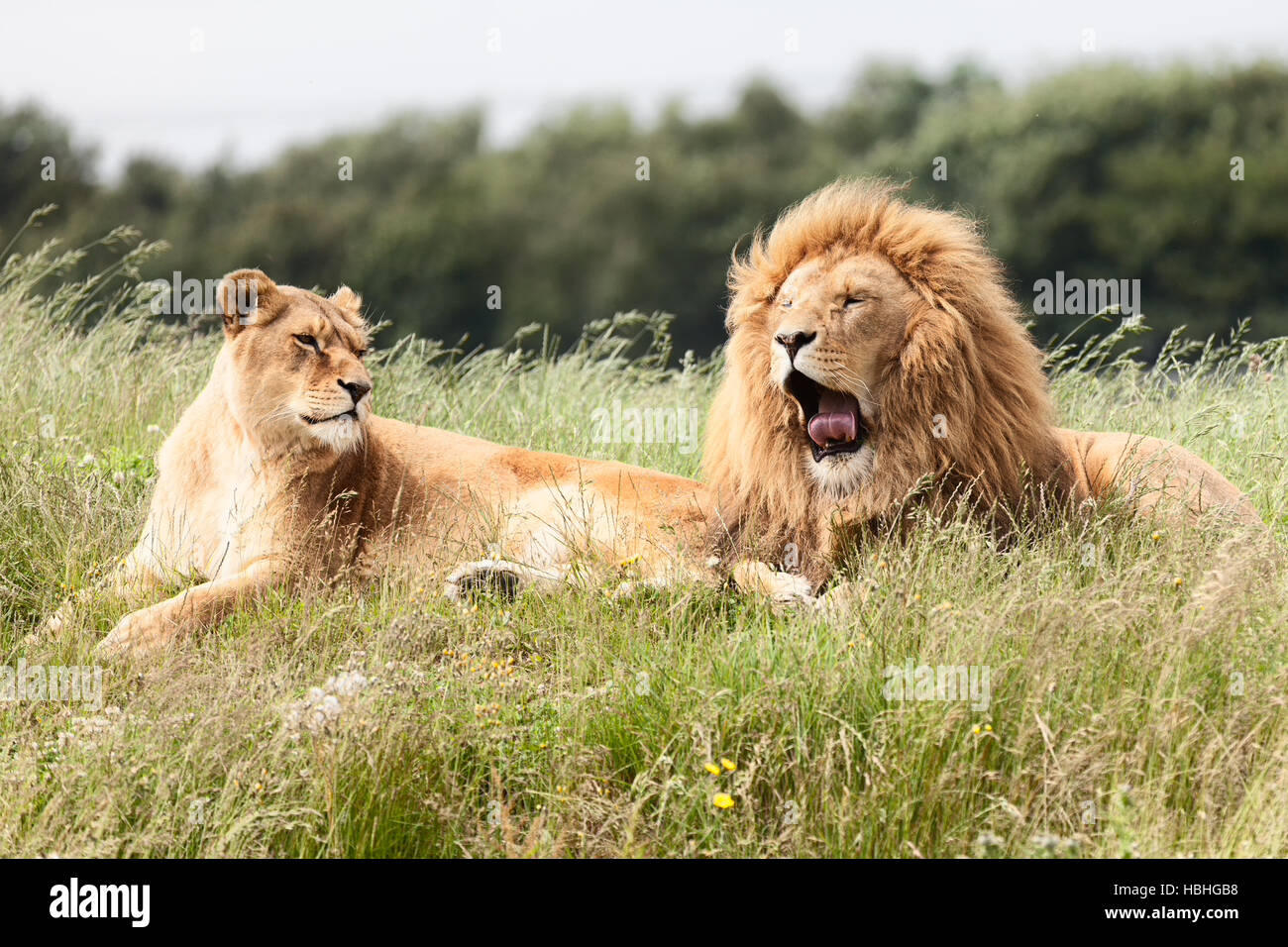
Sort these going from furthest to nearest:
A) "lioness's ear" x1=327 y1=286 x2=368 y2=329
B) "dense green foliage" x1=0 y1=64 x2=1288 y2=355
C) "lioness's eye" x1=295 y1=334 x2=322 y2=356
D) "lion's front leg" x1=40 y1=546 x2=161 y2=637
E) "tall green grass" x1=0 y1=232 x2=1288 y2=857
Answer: "dense green foliage" x1=0 y1=64 x2=1288 y2=355 → "lioness's ear" x1=327 y1=286 x2=368 y2=329 → "lioness's eye" x1=295 y1=334 x2=322 y2=356 → "lion's front leg" x1=40 y1=546 x2=161 y2=637 → "tall green grass" x1=0 y1=232 x2=1288 y2=857

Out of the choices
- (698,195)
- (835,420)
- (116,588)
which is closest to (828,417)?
(835,420)

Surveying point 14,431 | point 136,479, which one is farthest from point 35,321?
point 136,479

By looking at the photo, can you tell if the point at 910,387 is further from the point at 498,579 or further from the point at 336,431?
the point at 336,431

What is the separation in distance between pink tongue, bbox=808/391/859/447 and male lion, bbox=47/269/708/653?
676mm

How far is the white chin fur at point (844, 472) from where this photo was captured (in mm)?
4992

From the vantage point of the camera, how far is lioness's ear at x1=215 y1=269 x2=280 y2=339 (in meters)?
5.55

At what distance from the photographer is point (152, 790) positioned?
12.3ft

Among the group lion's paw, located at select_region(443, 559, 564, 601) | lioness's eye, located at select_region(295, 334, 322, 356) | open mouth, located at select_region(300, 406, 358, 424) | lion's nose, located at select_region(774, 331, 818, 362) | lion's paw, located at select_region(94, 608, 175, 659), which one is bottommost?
lion's paw, located at select_region(94, 608, 175, 659)

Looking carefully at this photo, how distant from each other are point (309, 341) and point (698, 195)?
3228cm

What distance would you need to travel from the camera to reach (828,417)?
5027 mm

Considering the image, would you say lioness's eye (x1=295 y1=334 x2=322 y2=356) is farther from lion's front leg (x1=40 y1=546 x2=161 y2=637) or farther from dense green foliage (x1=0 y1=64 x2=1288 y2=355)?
dense green foliage (x1=0 y1=64 x2=1288 y2=355)

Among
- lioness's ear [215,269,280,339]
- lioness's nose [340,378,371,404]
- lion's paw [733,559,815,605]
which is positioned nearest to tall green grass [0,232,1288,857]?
lion's paw [733,559,815,605]

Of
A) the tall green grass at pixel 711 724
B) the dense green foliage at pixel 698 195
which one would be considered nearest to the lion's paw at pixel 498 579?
the tall green grass at pixel 711 724

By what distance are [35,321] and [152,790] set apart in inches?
226
